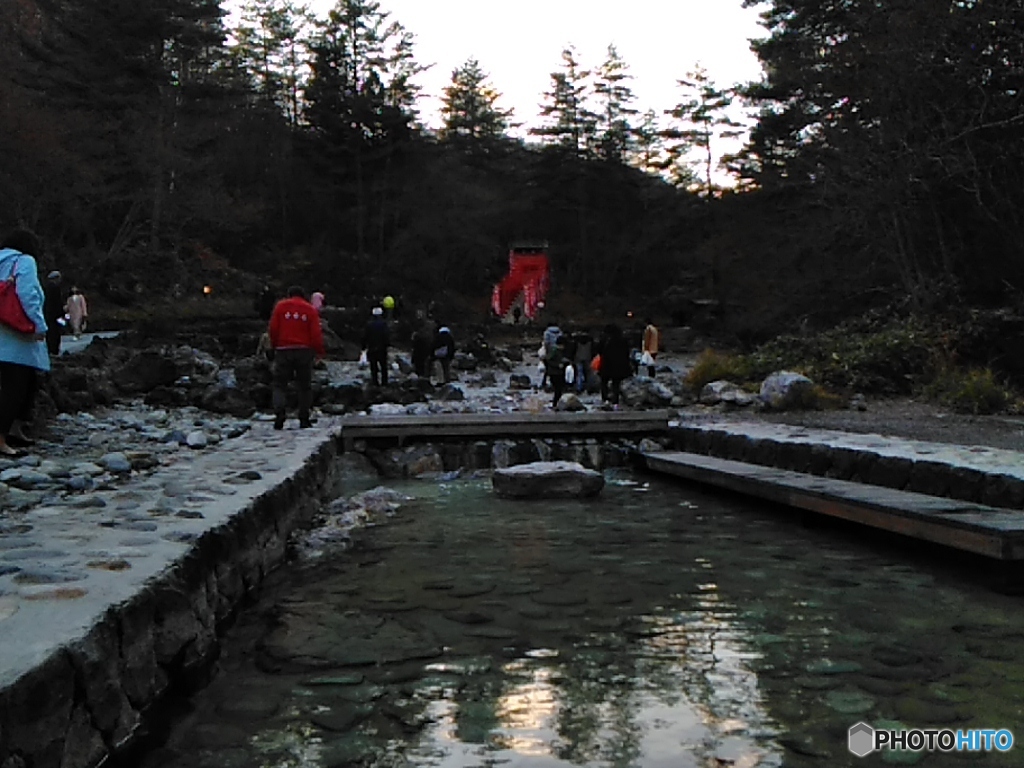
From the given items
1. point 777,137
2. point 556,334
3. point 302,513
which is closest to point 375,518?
point 302,513

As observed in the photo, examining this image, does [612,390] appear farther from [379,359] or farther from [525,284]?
[525,284]

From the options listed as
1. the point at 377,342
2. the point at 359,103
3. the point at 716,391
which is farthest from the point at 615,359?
the point at 359,103

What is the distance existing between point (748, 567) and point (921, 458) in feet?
7.10

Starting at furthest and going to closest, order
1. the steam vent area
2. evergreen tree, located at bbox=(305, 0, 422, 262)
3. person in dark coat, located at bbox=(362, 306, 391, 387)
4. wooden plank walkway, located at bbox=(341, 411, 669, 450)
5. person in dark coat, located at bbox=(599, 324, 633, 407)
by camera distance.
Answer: evergreen tree, located at bbox=(305, 0, 422, 262) < person in dark coat, located at bbox=(362, 306, 391, 387) < person in dark coat, located at bbox=(599, 324, 633, 407) < wooden plank walkway, located at bbox=(341, 411, 669, 450) < the steam vent area

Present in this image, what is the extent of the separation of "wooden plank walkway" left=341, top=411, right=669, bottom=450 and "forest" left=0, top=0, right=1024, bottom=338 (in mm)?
8086

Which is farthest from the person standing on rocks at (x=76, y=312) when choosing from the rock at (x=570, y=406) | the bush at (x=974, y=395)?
the bush at (x=974, y=395)

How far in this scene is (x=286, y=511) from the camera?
6668 mm

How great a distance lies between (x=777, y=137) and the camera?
3206cm

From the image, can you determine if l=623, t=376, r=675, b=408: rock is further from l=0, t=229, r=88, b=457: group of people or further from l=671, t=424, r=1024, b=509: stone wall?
l=0, t=229, r=88, b=457: group of people

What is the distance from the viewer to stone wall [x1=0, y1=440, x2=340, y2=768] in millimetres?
2434

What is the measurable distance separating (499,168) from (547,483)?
146 feet

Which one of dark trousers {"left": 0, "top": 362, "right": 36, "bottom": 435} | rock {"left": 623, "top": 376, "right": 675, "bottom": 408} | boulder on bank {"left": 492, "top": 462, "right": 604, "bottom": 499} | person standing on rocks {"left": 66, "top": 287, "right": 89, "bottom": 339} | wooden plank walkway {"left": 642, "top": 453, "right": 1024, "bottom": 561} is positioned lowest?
boulder on bank {"left": 492, "top": 462, "right": 604, "bottom": 499}

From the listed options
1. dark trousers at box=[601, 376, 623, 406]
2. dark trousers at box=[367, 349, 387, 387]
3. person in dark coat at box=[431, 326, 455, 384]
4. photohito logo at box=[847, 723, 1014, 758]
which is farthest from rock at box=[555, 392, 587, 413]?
photohito logo at box=[847, 723, 1014, 758]

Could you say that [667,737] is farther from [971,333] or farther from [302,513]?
[971,333]
